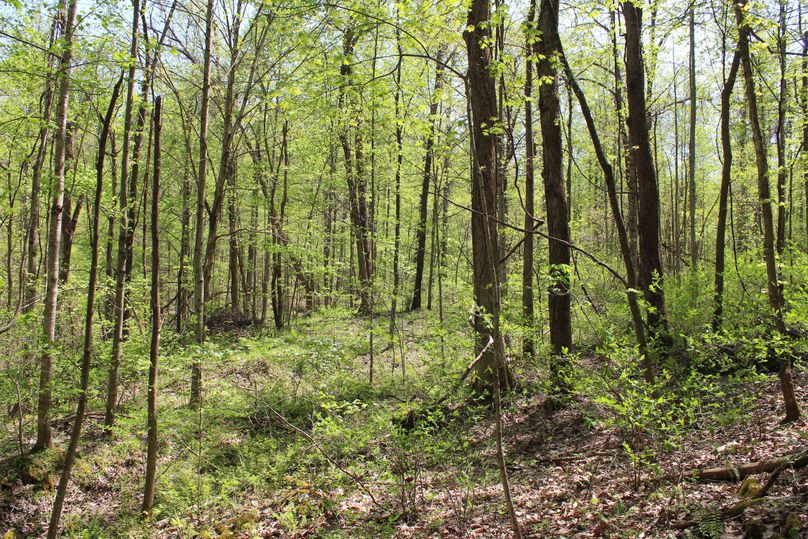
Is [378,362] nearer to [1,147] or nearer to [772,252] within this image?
[772,252]

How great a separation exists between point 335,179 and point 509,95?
11.1 m

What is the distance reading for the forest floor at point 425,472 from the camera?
3.95 meters

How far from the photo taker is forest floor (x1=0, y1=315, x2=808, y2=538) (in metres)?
3.95

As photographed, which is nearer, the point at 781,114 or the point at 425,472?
the point at 425,472

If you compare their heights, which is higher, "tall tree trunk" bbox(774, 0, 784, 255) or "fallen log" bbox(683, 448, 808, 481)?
"tall tree trunk" bbox(774, 0, 784, 255)

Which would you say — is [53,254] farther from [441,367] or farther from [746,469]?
[746,469]

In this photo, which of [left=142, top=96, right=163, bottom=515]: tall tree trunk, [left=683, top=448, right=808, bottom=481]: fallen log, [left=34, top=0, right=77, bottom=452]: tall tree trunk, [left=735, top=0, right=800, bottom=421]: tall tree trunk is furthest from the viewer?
[left=34, top=0, right=77, bottom=452]: tall tree trunk

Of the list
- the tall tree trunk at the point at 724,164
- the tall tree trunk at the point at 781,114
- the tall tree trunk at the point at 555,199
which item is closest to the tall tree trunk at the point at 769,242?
the tall tree trunk at the point at 781,114

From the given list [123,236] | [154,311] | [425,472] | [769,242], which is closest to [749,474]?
[769,242]

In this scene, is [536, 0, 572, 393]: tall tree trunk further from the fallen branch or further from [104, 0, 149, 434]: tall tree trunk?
[104, 0, 149, 434]: tall tree trunk

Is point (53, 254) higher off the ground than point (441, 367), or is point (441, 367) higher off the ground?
point (53, 254)

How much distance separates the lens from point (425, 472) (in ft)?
19.7

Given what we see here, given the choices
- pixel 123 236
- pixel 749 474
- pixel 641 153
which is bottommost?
pixel 749 474

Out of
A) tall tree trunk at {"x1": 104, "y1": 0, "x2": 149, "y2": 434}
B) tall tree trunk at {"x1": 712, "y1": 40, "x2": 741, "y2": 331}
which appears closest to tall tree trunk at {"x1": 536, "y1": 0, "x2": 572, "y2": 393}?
tall tree trunk at {"x1": 712, "y1": 40, "x2": 741, "y2": 331}
